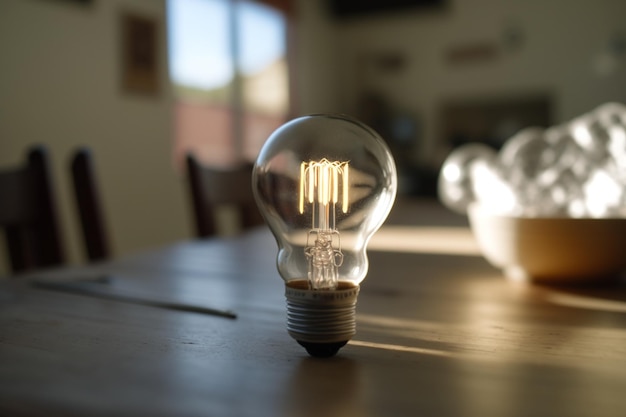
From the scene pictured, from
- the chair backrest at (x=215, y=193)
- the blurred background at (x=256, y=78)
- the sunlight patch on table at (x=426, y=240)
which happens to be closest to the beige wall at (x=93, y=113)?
the blurred background at (x=256, y=78)

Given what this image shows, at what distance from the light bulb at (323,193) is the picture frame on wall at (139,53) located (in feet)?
8.39

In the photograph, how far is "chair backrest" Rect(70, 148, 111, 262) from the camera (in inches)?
41.7

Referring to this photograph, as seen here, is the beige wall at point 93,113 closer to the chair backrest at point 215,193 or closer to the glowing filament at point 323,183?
the chair backrest at point 215,193

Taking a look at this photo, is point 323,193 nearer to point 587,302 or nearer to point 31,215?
point 587,302

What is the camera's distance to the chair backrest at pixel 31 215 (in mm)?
971

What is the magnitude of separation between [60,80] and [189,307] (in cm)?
226

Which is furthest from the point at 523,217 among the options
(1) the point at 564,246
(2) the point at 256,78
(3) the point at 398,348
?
(2) the point at 256,78

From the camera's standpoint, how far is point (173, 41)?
3146mm

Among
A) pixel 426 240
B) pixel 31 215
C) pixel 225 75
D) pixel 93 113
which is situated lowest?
pixel 426 240

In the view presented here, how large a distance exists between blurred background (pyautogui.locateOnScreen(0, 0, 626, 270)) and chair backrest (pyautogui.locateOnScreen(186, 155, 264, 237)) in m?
1.30

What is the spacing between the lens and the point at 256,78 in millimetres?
3801

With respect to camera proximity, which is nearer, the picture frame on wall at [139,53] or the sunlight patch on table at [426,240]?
the sunlight patch on table at [426,240]

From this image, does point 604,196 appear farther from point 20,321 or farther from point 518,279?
point 20,321

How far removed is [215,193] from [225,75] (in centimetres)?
232
